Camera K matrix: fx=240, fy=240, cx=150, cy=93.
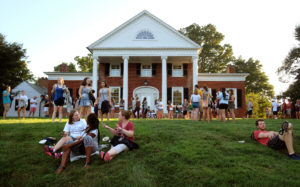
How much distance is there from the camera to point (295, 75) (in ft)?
104

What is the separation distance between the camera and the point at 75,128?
5.92 meters

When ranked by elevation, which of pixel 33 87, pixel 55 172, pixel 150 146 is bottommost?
pixel 55 172

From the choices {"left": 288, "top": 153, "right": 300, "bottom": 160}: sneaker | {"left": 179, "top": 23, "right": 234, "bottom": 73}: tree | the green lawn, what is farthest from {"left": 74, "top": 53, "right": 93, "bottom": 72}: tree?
{"left": 288, "top": 153, "right": 300, "bottom": 160}: sneaker

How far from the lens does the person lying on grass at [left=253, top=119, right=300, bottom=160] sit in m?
5.56

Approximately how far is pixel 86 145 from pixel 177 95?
65.3 ft

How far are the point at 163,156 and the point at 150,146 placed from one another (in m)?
0.79

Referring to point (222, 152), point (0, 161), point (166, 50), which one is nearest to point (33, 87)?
point (166, 50)

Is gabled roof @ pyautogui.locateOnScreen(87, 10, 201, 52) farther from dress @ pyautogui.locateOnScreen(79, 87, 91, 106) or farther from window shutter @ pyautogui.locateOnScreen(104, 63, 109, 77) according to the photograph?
dress @ pyautogui.locateOnScreen(79, 87, 91, 106)

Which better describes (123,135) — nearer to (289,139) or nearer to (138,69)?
(289,139)

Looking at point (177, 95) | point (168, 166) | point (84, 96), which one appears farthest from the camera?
point (177, 95)

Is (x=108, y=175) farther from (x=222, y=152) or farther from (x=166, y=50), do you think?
(x=166, y=50)

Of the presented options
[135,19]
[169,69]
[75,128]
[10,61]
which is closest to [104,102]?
[75,128]

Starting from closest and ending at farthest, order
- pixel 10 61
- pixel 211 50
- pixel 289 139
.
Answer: pixel 289 139 < pixel 10 61 < pixel 211 50

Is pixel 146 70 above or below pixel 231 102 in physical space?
above
